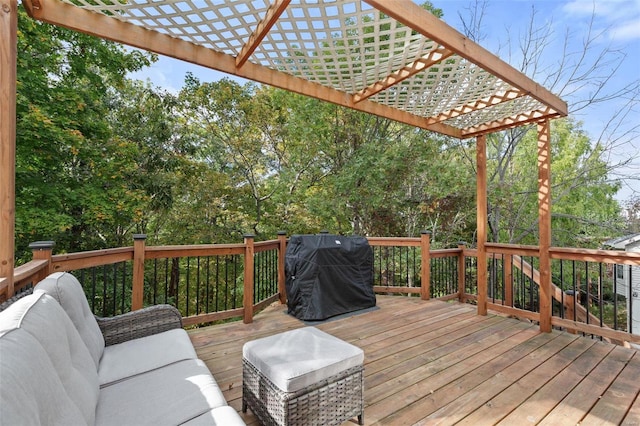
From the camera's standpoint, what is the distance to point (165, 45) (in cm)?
216

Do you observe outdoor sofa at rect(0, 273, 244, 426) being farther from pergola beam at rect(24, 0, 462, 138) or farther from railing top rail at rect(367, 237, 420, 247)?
railing top rail at rect(367, 237, 420, 247)

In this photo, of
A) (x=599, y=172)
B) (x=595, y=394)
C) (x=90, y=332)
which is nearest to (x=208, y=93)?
(x=90, y=332)

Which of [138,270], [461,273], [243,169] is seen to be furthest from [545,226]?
[243,169]

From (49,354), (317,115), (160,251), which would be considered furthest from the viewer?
(317,115)

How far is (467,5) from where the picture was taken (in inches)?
254

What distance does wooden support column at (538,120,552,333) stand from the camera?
10.8 ft

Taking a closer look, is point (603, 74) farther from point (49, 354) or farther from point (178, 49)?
point (49, 354)

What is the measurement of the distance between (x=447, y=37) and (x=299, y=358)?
2109 mm

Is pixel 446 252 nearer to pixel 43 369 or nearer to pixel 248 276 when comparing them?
pixel 248 276

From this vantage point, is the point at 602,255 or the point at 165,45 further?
the point at 602,255

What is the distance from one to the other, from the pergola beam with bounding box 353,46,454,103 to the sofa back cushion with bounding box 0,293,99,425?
2.54 m

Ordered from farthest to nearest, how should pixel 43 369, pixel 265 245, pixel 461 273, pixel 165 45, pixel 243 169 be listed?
1. pixel 243 169
2. pixel 461 273
3. pixel 265 245
4. pixel 165 45
5. pixel 43 369

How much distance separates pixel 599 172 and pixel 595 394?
6951 mm

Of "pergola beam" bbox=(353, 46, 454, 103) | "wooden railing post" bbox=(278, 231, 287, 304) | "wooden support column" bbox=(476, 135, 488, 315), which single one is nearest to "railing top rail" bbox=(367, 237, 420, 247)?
"wooden support column" bbox=(476, 135, 488, 315)
